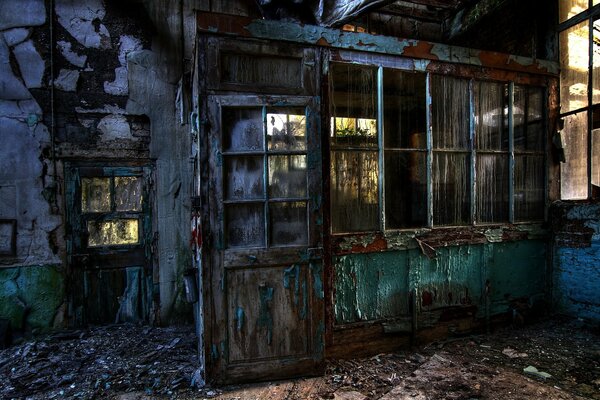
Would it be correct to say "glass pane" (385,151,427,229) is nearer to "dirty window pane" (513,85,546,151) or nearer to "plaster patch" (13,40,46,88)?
"dirty window pane" (513,85,546,151)

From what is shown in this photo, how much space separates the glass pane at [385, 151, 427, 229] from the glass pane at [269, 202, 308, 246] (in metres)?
0.89

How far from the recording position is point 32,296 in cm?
345

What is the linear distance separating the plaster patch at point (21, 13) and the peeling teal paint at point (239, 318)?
3751 mm

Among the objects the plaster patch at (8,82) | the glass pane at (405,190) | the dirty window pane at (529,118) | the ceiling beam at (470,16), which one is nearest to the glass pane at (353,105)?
the glass pane at (405,190)

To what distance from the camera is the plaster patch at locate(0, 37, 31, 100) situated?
3.41 meters

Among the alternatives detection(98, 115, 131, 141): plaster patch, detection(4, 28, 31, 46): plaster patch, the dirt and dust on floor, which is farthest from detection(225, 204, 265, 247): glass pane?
detection(4, 28, 31, 46): plaster patch

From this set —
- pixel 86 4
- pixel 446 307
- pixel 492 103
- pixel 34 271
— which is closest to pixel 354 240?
→ pixel 446 307

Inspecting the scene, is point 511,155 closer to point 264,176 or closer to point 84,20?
point 264,176

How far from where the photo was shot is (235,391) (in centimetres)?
238

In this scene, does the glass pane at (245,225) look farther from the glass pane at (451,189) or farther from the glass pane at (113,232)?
the glass pane at (113,232)

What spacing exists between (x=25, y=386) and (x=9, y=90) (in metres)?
2.93

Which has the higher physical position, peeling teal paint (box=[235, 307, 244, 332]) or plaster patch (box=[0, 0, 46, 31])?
plaster patch (box=[0, 0, 46, 31])

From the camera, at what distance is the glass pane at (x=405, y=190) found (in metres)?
3.04

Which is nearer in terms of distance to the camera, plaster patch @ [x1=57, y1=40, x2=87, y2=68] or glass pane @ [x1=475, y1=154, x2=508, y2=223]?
glass pane @ [x1=475, y1=154, x2=508, y2=223]
